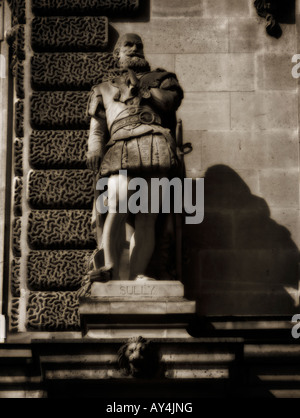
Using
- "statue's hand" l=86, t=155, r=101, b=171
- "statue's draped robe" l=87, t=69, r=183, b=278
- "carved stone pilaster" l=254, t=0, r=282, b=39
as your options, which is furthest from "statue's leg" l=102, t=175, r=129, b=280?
"carved stone pilaster" l=254, t=0, r=282, b=39

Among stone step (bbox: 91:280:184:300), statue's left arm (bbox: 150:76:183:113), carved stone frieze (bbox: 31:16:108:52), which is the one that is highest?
carved stone frieze (bbox: 31:16:108:52)

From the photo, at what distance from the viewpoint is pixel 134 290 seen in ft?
39.0

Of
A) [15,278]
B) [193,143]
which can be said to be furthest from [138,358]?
[193,143]

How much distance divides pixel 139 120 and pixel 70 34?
161cm

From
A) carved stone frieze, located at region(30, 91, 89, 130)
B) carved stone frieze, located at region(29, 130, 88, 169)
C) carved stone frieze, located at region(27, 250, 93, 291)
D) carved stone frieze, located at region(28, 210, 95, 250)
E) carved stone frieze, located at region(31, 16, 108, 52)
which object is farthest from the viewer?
carved stone frieze, located at region(31, 16, 108, 52)

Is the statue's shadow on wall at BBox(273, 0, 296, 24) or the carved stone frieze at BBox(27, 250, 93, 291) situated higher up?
the statue's shadow on wall at BBox(273, 0, 296, 24)

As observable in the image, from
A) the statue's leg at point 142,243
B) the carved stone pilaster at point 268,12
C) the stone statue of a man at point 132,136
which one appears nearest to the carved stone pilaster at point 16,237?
the stone statue of a man at point 132,136

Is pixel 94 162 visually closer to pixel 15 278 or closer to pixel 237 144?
pixel 15 278

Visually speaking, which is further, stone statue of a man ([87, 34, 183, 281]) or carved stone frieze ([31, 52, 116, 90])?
carved stone frieze ([31, 52, 116, 90])

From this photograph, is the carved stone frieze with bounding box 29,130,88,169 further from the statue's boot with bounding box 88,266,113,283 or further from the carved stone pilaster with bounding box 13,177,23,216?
the statue's boot with bounding box 88,266,113,283

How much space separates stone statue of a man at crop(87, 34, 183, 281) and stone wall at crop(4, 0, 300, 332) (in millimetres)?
692

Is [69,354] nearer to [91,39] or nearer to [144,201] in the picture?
[144,201]

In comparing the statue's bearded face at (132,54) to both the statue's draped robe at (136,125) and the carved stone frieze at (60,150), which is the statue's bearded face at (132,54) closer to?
the statue's draped robe at (136,125)

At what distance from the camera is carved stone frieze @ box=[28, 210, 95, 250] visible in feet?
42.5
